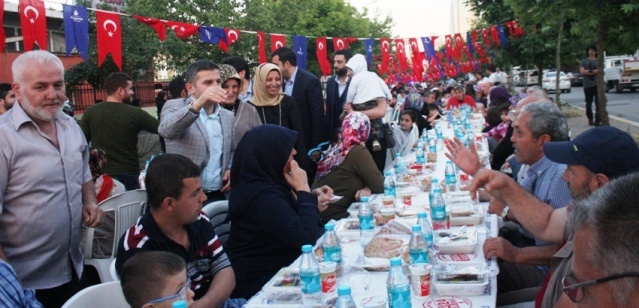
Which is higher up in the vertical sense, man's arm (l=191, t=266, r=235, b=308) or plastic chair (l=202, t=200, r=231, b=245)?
plastic chair (l=202, t=200, r=231, b=245)

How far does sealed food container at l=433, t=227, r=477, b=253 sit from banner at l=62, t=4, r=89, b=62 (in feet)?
21.3

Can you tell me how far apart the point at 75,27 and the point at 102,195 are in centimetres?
445

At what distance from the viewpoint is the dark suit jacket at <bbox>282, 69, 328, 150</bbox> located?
6.55 m

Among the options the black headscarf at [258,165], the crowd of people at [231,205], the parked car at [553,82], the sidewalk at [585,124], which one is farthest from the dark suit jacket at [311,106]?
the parked car at [553,82]

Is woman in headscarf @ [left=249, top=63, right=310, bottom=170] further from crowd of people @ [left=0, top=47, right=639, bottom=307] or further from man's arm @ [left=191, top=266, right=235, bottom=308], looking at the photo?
man's arm @ [left=191, top=266, right=235, bottom=308]

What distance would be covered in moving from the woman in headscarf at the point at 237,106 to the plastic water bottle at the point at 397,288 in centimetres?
299

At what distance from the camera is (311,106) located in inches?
259

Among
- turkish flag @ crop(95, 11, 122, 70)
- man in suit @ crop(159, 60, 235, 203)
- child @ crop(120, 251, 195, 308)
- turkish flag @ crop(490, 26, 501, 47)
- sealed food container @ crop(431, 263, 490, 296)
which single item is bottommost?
sealed food container @ crop(431, 263, 490, 296)

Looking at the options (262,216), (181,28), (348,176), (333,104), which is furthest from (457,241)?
(181,28)

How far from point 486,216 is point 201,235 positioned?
2.14m

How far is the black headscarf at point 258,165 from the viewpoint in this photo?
3430mm

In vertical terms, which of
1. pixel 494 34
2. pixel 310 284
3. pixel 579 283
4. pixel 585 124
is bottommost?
pixel 585 124

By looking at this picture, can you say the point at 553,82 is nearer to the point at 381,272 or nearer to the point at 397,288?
the point at 381,272

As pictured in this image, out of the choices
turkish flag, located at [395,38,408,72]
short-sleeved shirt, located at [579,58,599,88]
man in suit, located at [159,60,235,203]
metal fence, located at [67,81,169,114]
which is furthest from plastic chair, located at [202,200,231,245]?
metal fence, located at [67,81,169,114]
